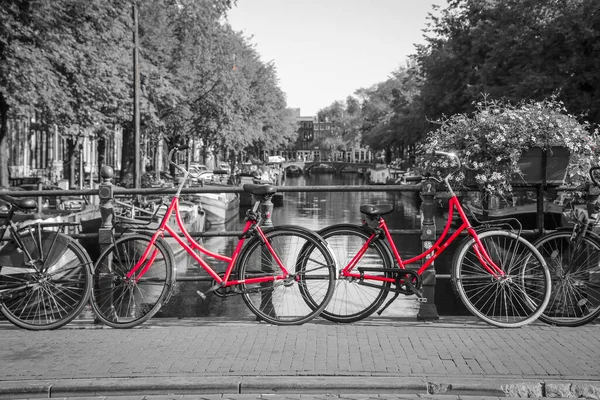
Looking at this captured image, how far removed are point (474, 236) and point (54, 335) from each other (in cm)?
343

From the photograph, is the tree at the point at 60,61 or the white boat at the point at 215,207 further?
the white boat at the point at 215,207

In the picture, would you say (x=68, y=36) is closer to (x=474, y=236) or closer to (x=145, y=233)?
(x=145, y=233)

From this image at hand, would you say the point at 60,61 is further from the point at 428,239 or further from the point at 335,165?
the point at 335,165

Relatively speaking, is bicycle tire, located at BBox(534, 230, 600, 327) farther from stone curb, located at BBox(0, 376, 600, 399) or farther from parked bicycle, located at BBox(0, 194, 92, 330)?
parked bicycle, located at BBox(0, 194, 92, 330)

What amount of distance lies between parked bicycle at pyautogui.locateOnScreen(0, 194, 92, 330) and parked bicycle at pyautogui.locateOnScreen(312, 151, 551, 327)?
2.05 meters

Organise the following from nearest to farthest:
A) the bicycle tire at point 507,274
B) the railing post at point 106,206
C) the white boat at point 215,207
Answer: the bicycle tire at point 507,274 → the railing post at point 106,206 → the white boat at point 215,207

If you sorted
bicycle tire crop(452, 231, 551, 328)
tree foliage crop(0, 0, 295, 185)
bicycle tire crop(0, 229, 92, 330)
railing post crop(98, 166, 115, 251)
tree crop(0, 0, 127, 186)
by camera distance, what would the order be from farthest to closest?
tree foliage crop(0, 0, 295, 185) → tree crop(0, 0, 127, 186) → railing post crop(98, 166, 115, 251) → bicycle tire crop(0, 229, 92, 330) → bicycle tire crop(452, 231, 551, 328)

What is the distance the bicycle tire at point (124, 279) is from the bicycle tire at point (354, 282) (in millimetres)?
1319

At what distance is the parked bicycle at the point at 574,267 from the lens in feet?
19.0

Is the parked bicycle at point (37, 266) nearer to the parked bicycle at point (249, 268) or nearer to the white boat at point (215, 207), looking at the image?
the parked bicycle at point (249, 268)

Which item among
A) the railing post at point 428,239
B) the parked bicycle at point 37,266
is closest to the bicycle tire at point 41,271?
the parked bicycle at point 37,266

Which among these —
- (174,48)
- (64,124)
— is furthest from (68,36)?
(174,48)

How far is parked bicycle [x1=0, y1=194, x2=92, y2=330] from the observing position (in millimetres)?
5883

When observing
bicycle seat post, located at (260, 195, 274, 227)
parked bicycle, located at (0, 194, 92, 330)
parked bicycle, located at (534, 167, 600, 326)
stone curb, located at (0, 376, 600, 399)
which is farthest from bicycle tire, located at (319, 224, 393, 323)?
parked bicycle, located at (0, 194, 92, 330)
